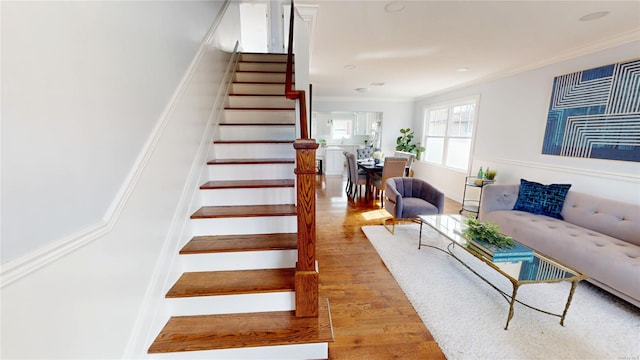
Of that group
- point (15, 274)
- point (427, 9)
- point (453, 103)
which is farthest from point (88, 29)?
point (453, 103)

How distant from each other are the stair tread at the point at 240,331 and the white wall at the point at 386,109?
21.3ft

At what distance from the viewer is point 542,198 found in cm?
294

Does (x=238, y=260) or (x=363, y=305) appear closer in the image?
(x=238, y=260)

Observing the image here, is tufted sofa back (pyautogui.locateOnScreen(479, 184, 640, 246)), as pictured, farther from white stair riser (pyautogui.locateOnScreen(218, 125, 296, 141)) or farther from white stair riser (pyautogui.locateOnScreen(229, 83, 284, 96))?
white stair riser (pyautogui.locateOnScreen(229, 83, 284, 96))

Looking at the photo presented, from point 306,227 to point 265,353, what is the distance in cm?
69

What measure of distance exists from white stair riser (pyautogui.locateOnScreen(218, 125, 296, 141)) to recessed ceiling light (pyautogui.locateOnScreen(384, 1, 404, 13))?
136cm

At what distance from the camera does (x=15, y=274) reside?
2.06 ft

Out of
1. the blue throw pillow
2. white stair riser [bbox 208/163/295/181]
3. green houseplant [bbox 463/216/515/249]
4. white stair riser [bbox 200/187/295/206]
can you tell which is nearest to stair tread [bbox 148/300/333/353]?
white stair riser [bbox 200/187/295/206]

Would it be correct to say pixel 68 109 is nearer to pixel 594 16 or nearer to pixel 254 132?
pixel 254 132

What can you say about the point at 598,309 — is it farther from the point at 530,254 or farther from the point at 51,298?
the point at 51,298

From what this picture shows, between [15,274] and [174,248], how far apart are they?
2.93 feet

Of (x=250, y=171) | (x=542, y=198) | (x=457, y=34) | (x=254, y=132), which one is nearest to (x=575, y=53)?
(x=457, y=34)

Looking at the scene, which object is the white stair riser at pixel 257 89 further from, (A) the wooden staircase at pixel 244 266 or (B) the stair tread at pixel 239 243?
(B) the stair tread at pixel 239 243

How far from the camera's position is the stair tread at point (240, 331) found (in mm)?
1257
